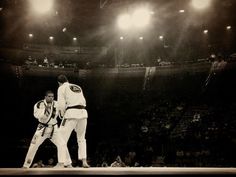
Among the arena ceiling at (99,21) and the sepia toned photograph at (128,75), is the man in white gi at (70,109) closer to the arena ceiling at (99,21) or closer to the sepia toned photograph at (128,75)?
the sepia toned photograph at (128,75)

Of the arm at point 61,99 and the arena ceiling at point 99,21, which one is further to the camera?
the arena ceiling at point 99,21

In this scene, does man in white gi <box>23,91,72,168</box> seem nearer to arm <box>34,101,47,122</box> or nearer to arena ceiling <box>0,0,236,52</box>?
arm <box>34,101,47,122</box>

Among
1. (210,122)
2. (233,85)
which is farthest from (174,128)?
(233,85)

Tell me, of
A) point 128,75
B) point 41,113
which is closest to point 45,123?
point 41,113

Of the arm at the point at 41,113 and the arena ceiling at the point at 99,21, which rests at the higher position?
the arena ceiling at the point at 99,21

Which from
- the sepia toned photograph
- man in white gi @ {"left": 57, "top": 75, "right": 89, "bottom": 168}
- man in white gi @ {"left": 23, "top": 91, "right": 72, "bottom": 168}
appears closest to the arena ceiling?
the sepia toned photograph

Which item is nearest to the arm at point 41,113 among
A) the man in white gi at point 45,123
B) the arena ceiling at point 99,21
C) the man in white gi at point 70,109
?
the man in white gi at point 45,123

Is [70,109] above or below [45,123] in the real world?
above

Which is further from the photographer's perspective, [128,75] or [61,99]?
[128,75]

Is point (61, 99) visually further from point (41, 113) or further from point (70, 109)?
point (41, 113)

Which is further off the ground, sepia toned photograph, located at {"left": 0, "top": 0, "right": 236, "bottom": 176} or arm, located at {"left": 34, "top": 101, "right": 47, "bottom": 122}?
sepia toned photograph, located at {"left": 0, "top": 0, "right": 236, "bottom": 176}

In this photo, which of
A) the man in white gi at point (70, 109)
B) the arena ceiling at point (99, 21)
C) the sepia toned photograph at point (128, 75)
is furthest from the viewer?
the arena ceiling at point (99, 21)

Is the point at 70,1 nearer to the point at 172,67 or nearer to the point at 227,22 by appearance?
the point at 172,67

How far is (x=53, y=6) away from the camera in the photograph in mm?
15719
